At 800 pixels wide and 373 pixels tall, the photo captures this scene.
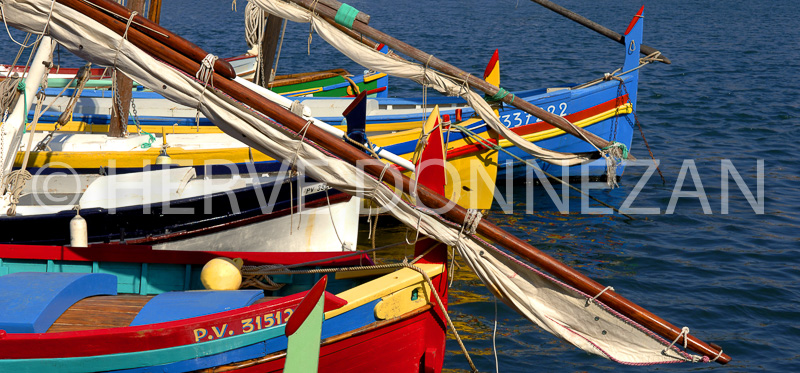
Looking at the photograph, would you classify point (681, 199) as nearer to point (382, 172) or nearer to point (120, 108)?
point (382, 172)

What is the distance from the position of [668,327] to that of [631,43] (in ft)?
33.7

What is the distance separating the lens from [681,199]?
50.5 feet

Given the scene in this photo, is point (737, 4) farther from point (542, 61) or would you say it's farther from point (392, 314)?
point (392, 314)

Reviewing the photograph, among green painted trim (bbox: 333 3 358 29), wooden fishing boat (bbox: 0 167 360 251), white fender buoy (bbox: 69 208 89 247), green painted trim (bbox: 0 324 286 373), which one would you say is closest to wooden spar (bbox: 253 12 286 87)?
green painted trim (bbox: 333 3 358 29)

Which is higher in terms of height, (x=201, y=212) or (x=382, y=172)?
(x=382, y=172)

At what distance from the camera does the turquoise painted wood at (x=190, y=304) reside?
648cm

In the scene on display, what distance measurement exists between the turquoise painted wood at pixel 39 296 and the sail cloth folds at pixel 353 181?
7.12ft

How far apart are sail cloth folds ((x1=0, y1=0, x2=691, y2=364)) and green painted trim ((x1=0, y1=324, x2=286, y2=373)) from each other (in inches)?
69.9

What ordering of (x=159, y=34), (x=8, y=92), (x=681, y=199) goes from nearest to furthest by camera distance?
1. (x=159, y=34)
2. (x=8, y=92)
3. (x=681, y=199)

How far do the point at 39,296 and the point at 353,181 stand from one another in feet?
10.4

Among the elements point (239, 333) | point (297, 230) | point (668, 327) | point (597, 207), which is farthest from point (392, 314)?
point (597, 207)

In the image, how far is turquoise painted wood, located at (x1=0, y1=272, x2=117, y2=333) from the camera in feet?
20.5

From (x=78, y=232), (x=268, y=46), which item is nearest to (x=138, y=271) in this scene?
(x=78, y=232)

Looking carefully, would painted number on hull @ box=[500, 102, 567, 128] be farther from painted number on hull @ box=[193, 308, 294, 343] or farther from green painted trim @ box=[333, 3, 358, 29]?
painted number on hull @ box=[193, 308, 294, 343]
